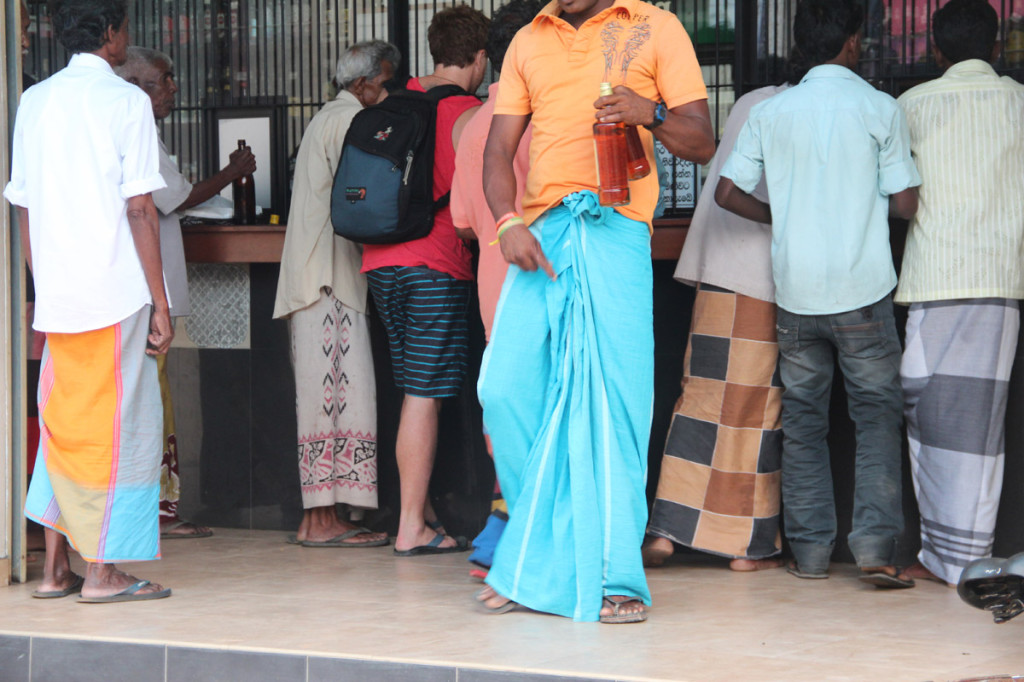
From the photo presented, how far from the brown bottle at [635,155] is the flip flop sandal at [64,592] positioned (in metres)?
2.11

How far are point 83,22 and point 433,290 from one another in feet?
4.76

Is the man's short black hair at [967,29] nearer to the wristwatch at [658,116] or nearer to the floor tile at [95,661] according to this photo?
the wristwatch at [658,116]

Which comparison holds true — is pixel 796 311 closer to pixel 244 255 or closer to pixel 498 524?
pixel 498 524

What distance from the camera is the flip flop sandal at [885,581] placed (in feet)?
13.3

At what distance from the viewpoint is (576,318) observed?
3629 mm

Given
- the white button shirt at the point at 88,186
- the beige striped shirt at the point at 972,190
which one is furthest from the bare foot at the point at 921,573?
the white button shirt at the point at 88,186

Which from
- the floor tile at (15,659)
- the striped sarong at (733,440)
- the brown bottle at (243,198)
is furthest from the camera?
the brown bottle at (243,198)

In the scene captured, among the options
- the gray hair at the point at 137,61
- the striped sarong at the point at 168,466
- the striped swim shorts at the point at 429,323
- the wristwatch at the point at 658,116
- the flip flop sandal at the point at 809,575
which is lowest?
the flip flop sandal at the point at 809,575

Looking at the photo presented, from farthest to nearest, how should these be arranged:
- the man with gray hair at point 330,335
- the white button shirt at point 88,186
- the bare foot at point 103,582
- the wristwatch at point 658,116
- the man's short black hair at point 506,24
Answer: the man with gray hair at point 330,335, the man's short black hair at point 506,24, the bare foot at point 103,582, the white button shirt at point 88,186, the wristwatch at point 658,116

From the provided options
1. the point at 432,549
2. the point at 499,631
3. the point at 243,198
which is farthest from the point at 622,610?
the point at 243,198

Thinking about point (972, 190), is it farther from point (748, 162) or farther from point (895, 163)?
point (748, 162)

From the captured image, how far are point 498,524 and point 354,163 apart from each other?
4.40 ft

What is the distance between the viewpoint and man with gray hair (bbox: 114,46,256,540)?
4789 millimetres

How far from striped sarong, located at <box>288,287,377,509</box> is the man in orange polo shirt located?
1.34 meters
